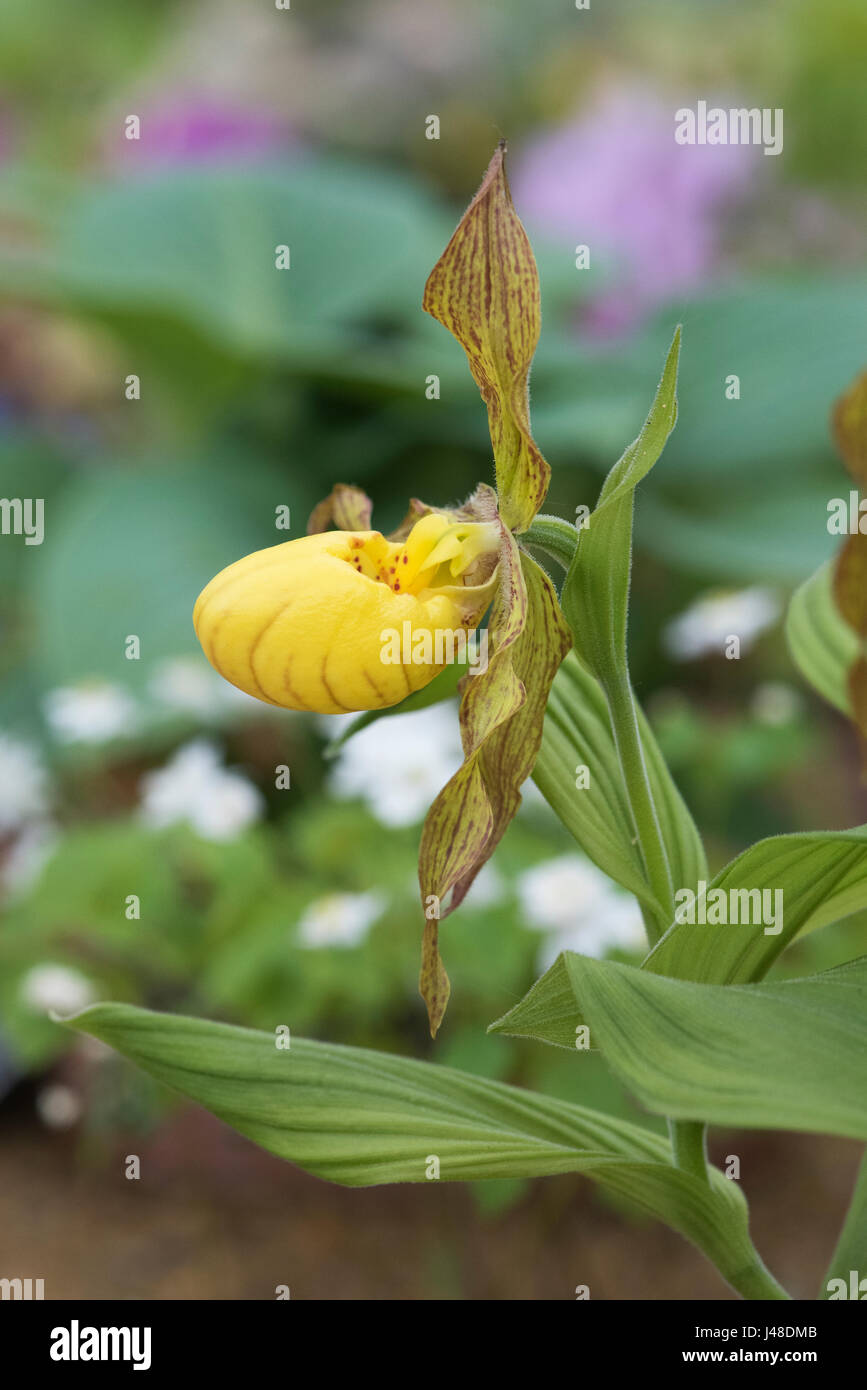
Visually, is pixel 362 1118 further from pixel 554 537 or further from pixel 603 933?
pixel 603 933

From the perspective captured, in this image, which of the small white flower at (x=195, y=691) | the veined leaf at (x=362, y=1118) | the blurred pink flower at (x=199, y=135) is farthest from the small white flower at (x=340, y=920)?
the blurred pink flower at (x=199, y=135)

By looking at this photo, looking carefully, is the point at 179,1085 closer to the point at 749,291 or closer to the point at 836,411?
the point at 836,411

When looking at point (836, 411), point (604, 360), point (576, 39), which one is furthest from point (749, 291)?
point (576, 39)

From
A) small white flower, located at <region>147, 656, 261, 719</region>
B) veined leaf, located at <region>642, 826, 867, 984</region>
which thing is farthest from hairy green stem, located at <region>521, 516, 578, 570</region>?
small white flower, located at <region>147, 656, 261, 719</region>

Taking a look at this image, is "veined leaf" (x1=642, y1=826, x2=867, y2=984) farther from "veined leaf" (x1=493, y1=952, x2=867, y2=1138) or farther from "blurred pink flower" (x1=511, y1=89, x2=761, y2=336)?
"blurred pink flower" (x1=511, y1=89, x2=761, y2=336)

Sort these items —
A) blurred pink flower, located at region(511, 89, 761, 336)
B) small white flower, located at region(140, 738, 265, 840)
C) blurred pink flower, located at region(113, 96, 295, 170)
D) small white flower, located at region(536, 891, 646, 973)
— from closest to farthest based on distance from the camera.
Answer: small white flower, located at region(536, 891, 646, 973), small white flower, located at region(140, 738, 265, 840), blurred pink flower, located at region(511, 89, 761, 336), blurred pink flower, located at region(113, 96, 295, 170)

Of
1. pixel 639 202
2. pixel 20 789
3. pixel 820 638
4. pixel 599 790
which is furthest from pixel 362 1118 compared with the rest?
pixel 639 202

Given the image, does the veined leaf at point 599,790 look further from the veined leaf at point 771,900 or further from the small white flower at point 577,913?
the small white flower at point 577,913
